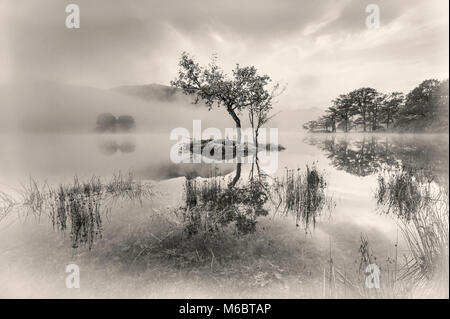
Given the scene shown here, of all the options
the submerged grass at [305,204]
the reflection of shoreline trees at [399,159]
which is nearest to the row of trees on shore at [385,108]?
the reflection of shoreline trees at [399,159]

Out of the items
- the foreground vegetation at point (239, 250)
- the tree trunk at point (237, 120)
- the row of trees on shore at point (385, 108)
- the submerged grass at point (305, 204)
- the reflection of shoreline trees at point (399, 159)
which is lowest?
the foreground vegetation at point (239, 250)

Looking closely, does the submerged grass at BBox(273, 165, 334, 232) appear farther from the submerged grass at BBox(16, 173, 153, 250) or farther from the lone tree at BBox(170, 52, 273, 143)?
the lone tree at BBox(170, 52, 273, 143)

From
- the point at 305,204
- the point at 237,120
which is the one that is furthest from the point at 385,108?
the point at 305,204

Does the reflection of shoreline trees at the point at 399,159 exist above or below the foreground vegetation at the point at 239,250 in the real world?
above

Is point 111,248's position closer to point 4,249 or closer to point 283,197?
point 4,249

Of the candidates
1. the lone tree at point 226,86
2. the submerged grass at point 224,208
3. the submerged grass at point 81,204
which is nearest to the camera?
the submerged grass at point 81,204

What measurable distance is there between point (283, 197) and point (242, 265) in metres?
4.13

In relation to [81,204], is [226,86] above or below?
above

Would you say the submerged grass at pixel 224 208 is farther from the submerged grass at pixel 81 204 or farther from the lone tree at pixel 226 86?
the lone tree at pixel 226 86

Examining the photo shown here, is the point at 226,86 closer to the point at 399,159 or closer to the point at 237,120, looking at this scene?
the point at 237,120

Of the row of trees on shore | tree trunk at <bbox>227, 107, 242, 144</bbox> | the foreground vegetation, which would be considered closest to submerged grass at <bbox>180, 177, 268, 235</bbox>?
the foreground vegetation

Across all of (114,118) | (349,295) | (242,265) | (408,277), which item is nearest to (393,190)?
(408,277)

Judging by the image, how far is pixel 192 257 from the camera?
4.19 meters

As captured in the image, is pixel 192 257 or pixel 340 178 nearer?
pixel 192 257
